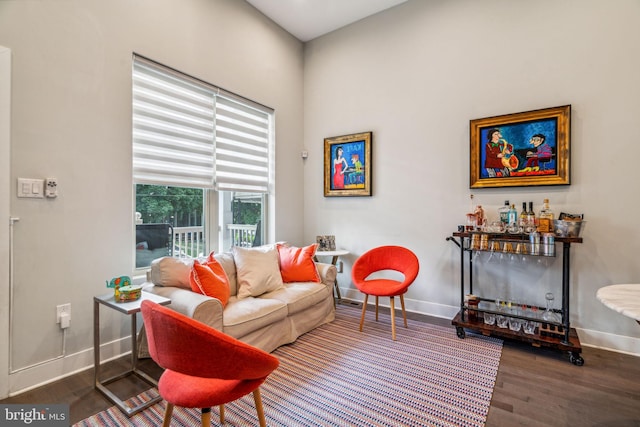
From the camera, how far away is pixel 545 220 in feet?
8.83

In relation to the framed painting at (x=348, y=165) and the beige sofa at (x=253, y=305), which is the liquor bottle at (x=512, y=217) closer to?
the framed painting at (x=348, y=165)

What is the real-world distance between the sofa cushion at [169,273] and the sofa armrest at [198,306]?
0.16 meters

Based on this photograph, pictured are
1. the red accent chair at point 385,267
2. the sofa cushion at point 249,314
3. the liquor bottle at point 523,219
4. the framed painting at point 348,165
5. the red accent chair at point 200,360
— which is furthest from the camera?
the framed painting at point 348,165

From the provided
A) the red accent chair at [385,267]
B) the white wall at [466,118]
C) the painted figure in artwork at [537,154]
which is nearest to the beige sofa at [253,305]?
the red accent chair at [385,267]

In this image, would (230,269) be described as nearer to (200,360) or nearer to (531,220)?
(200,360)

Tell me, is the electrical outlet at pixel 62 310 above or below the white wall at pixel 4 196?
below

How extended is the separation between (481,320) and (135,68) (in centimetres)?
389

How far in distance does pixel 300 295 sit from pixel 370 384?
102 cm

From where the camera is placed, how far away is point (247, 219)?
3879 mm

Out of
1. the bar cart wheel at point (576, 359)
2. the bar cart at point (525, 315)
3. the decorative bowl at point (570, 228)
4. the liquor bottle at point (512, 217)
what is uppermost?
the liquor bottle at point (512, 217)

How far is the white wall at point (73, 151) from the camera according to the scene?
2033mm

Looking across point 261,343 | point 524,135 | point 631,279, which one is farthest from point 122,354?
point 631,279

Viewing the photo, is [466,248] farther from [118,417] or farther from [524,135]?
[118,417]

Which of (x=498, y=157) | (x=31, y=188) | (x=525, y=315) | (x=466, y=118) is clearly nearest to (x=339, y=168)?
(x=466, y=118)
